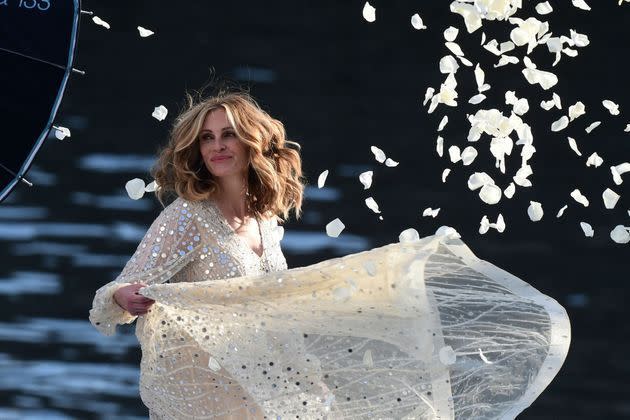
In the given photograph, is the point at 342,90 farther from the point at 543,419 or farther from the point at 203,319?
the point at 203,319

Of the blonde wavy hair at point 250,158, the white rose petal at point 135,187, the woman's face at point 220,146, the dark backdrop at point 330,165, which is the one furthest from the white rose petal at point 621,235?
the dark backdrop at point 330,165

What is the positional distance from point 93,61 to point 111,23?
0.15m

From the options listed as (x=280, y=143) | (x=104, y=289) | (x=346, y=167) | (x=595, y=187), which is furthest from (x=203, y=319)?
(x=595, y=187)

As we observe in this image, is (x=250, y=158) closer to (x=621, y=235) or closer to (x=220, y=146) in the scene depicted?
(x=220, y=146)

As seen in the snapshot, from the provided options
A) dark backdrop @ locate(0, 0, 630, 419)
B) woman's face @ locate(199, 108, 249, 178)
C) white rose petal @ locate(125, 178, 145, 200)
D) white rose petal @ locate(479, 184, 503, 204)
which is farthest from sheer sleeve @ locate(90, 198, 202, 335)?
dark backdrop @ locate(0, 0, 630, 419)

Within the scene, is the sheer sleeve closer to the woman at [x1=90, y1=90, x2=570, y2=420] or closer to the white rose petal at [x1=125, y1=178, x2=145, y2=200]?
the woman at [x1=90, y1=90, x2=570, y2=420]

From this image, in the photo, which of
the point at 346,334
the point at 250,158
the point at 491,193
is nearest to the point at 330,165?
the point at 491,193

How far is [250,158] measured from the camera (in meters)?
3.42

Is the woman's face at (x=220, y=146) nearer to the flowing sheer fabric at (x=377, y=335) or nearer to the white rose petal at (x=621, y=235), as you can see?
the flowing sheer fabric at (x=377, y=335)

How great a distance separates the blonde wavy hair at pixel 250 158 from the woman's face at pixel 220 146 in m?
0.01

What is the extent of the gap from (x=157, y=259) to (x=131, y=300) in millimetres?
146

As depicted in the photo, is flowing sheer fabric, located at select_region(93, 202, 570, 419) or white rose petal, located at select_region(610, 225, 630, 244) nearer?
flowing sheer fabric, located at select_region(93, 202, 570, 419)

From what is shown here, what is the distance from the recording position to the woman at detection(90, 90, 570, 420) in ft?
10.4

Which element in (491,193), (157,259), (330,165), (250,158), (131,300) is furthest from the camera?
(330,165)
